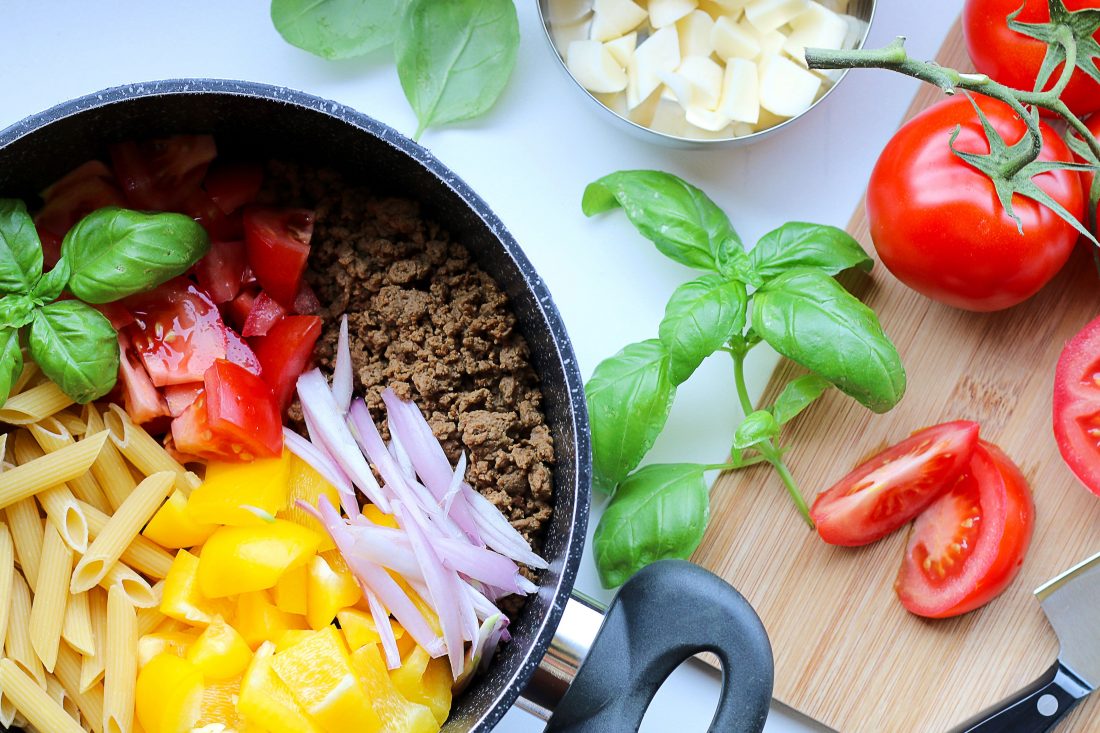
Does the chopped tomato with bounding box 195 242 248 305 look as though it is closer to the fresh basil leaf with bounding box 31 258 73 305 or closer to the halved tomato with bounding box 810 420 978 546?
the fresh basil leaf with bounding box 31 258 73 305

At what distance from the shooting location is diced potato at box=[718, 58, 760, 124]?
1412 millimetres

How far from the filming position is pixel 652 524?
4.41 ft

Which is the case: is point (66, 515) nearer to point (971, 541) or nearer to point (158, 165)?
point (158, 165)

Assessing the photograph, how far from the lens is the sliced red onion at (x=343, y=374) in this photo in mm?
1278

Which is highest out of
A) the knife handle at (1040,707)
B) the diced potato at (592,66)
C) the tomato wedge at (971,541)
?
the diced potato at (592,66)

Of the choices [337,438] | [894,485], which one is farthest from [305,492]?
[894,485]

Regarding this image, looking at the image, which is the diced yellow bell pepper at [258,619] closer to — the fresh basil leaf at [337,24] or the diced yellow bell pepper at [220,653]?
the diced yellow bell pepper at [220,653]

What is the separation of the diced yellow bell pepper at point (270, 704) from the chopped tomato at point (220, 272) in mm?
441

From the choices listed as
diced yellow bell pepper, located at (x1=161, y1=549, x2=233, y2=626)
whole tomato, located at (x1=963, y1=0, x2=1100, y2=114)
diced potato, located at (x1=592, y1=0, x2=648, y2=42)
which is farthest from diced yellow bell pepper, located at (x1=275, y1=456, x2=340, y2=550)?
whole tomato, located at (x1=963, y1=0, x2=1100, y2=114)

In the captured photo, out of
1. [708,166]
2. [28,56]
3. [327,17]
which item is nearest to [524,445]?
[708,166]

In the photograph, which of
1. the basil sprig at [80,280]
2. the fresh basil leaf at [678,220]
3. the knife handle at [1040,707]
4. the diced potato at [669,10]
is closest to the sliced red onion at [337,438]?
the basil sprig at [80,280]

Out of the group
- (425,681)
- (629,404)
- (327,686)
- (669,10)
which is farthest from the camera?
(669,10)

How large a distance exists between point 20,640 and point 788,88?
1168mm

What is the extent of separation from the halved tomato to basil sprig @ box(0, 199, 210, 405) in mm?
875
